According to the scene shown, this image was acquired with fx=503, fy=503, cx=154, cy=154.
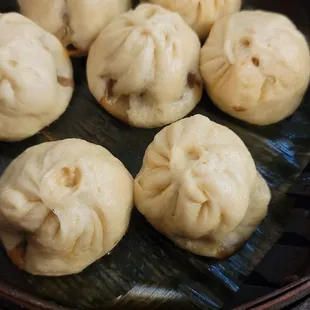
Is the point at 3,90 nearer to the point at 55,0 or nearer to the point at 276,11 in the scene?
the point at 55,0

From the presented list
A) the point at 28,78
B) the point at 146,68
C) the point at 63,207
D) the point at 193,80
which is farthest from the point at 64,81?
the point at 63,207

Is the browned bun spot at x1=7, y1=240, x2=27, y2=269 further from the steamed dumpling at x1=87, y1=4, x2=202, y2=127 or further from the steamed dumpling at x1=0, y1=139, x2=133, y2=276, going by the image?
the steamed dumpling at x1=87, y1=4, x2=202, y2=127

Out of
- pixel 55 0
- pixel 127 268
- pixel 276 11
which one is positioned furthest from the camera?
pixel 276 11

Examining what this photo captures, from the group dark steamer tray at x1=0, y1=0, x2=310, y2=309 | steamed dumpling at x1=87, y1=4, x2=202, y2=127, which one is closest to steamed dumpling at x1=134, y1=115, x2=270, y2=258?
dark steamer tray at x1=0, y1=0, x2=310, y2=309

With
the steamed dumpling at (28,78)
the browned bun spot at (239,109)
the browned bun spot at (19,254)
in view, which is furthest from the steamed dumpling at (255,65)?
the browned bun spot at (19,254)

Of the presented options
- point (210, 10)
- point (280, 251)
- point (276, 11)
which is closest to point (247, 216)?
point (280, 251)

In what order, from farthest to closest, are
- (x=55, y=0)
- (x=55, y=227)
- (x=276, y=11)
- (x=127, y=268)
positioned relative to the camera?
(x=276, y=11), (x=55, y=0), (x=127, y=268), (x=55, y=227)
